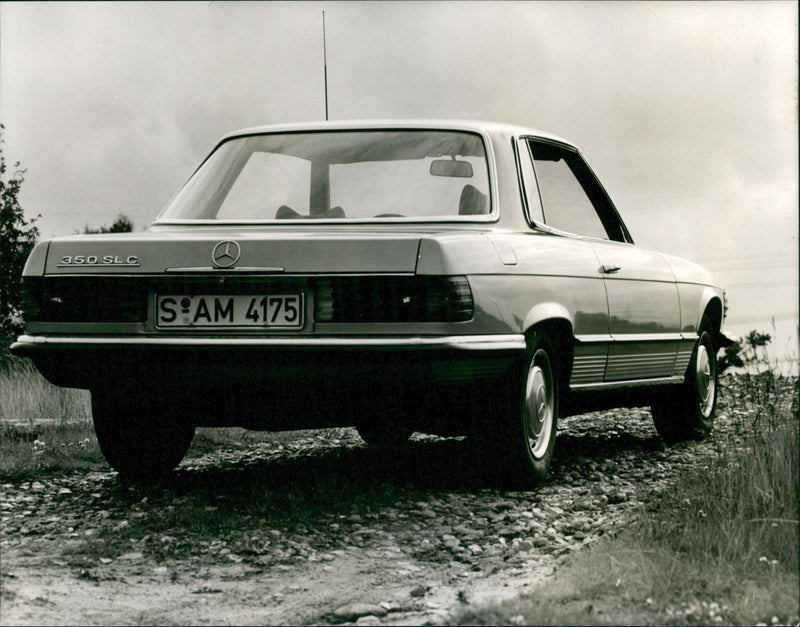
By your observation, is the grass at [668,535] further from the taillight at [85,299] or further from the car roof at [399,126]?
the car roof at [399,126]

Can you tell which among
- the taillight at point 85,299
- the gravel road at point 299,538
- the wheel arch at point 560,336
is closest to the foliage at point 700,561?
the gravel road at point 299,538

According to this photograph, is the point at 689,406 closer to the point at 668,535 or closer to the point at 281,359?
the point at 668,535

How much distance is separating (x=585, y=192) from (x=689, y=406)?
1866mm

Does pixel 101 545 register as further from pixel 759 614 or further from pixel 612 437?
pixel 612 437

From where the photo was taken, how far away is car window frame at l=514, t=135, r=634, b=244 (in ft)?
20.3

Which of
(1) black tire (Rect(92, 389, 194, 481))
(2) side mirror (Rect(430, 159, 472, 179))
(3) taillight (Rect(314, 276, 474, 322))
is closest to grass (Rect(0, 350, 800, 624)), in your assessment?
(1) black tire (Rect(92, 389, 194, 481))

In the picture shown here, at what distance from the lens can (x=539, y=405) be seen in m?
6.01

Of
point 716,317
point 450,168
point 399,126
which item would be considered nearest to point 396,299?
point 450,168

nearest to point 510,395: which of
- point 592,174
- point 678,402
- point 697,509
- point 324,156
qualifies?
point 697,509

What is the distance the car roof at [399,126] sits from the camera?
6.18m

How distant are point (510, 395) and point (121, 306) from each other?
184cm

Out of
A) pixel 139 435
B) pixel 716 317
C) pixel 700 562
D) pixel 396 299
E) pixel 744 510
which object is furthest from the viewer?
pixel 716 317

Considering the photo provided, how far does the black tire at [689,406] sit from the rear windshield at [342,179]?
288 centimetres

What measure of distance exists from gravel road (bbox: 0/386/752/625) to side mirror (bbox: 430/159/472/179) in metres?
1.56
